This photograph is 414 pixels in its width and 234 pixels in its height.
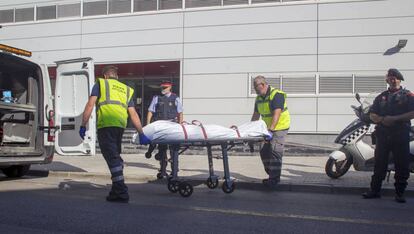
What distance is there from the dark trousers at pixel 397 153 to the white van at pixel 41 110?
4.80 metres

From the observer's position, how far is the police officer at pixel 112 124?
6.18 meters

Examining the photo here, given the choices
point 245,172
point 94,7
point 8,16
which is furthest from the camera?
point 8,16

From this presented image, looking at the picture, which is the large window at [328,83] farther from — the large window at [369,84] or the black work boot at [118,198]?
the black work boot at [118,198]

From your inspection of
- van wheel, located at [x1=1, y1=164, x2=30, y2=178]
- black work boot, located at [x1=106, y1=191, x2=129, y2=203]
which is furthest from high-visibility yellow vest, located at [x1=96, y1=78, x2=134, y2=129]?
van wheel, located at [x1=1, y1=164, x2=30, y2=178]

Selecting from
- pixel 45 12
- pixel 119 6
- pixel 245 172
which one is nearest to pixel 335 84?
pixel 245 172

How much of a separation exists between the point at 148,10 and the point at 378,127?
1231cm

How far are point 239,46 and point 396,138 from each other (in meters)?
10.3

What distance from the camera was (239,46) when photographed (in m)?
16.4

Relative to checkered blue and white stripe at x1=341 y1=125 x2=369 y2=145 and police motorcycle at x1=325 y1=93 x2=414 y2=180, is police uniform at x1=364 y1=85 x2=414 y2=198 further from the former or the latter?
checkered blue and white stripe at x1=341 y1=125 x2=369 y2=145

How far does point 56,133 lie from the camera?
8.83 metres

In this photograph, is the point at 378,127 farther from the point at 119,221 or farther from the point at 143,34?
the point at 143,34

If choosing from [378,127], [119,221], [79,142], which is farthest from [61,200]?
[378,127]

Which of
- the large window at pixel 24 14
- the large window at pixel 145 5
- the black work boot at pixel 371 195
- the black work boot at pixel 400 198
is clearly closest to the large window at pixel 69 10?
the large window at pixel 24 14

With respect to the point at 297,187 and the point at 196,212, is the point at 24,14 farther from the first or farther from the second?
the point at 196,212
